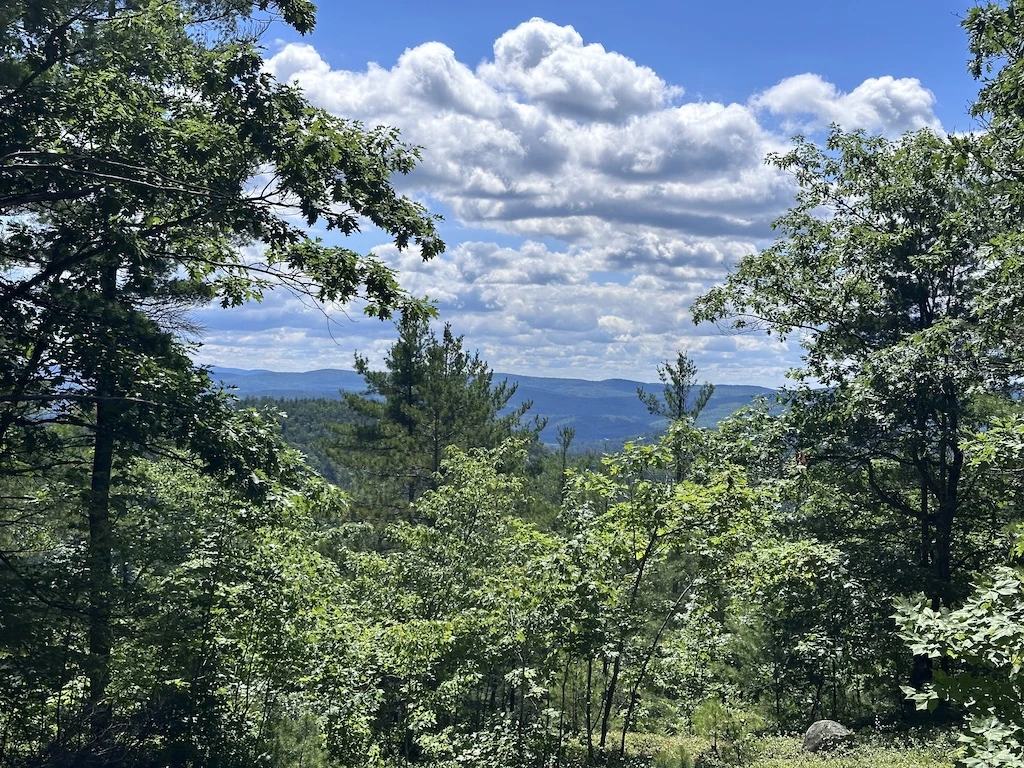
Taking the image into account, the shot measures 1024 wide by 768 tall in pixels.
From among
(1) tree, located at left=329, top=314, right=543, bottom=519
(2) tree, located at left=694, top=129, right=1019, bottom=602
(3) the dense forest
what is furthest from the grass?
(1) tree, located at left=329, top=314, right=543, bottom=519

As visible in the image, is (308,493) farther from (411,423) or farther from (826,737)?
(411,423)

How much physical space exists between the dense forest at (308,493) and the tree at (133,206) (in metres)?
0.04

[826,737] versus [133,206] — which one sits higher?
[133,206]

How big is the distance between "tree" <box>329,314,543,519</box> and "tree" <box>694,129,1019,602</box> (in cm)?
1342

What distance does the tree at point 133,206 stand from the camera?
6.89 m

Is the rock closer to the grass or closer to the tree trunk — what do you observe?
the grass

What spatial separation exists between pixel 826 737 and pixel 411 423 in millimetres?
18650

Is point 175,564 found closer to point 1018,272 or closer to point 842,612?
point 1018,272

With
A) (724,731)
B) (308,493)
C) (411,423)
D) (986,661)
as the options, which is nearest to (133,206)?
(308,493)

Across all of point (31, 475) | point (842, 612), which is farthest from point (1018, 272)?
point (31, 475)

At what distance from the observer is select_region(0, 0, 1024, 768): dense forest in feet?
22.8

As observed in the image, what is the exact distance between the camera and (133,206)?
7781mm

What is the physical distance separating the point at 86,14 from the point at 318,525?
7541mm

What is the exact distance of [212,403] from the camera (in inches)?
307
